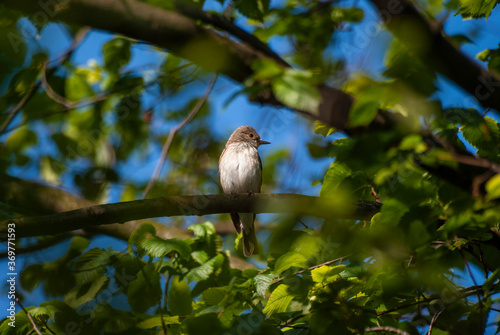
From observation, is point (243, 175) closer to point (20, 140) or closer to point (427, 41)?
point (20, 140)

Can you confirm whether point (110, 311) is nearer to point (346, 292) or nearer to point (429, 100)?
point (346, 292)

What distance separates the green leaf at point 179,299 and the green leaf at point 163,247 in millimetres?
238

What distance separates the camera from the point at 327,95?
2141mm

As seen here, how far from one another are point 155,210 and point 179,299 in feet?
2.64

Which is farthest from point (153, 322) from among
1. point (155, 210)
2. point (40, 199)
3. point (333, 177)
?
point (40, 199)

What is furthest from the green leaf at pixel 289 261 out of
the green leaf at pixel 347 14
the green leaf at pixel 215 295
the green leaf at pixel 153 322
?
the green leaf at pixel 347 14

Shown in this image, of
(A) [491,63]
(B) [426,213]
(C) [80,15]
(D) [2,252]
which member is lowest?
(D) [2,252]

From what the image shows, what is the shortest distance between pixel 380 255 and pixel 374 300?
2.69 feet

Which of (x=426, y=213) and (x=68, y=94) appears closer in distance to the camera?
(x=426, y=213)

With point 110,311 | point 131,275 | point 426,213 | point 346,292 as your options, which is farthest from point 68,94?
point 426,213

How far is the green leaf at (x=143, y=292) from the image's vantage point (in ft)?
10.7

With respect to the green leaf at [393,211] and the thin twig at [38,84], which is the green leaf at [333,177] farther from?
the thin twig at [38,84]

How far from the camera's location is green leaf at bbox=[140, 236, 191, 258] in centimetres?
325

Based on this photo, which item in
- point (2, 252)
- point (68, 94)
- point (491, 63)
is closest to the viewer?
point (491, 63)
